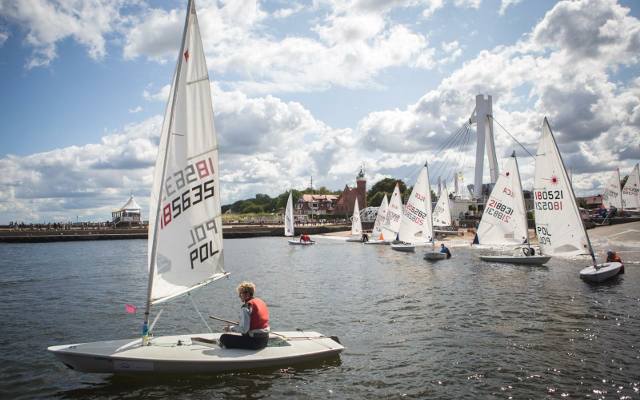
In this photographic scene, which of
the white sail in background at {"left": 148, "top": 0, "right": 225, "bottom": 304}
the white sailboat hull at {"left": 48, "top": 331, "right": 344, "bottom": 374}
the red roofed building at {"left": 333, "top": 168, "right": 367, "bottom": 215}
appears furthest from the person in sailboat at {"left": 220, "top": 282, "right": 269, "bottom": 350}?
the red roofed building at {"left": 333, "top": 168, "right": 367, "bottom": 215}

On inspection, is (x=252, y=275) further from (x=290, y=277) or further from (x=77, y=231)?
(x=77, y=231)

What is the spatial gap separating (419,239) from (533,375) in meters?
31.5

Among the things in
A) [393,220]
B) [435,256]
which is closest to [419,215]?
[435,256]

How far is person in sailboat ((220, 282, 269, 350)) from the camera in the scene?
1055 cm

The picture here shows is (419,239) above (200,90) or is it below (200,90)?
below

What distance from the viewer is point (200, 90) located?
393 inches

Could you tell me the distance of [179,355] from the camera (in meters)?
10.2

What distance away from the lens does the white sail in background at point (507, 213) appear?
32.1m

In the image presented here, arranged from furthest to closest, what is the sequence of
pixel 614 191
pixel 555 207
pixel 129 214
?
1. pixel 129 214
2. pixel 614 191
3. pixel 555 207

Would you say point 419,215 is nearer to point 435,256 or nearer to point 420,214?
point 420,214

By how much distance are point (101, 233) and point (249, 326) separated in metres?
85.8

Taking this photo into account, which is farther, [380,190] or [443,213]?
[380,190]

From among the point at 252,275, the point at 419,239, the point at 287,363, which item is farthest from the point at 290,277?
the point at 287,363

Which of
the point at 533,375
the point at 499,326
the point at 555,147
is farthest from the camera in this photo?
the point at 555,147
